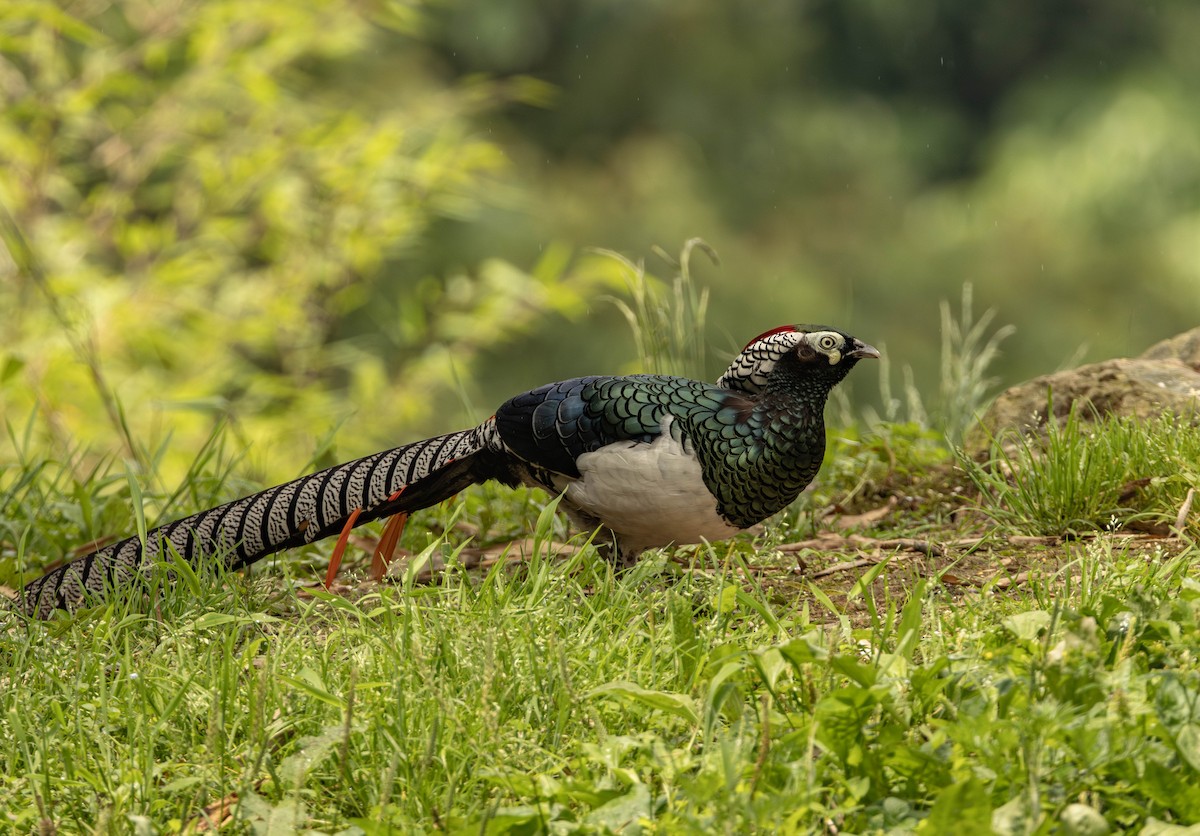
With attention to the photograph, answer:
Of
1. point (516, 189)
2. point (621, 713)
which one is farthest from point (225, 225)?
point (621, 713)

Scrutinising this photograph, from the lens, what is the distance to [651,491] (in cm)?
307

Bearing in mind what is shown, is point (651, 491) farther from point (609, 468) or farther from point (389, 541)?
point (389, 541)

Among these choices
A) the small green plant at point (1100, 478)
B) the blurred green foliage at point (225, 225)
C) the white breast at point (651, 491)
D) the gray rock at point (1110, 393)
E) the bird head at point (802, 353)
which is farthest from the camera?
the blurred green foliage at point (225, 225)

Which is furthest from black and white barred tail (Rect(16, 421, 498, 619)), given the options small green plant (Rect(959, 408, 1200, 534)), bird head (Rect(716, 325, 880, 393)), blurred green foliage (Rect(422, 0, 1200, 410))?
blurred green foliage (Rect(422, 0, 1200, 410))

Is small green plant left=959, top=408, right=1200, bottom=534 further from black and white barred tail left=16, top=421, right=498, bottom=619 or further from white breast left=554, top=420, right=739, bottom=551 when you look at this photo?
black and white barred tail left=16, top=421, right=498, bottom=619

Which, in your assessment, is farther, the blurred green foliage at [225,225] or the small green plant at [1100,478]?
the blurred green foliage at [225,225]

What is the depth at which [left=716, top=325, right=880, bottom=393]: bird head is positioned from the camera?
3.23 m

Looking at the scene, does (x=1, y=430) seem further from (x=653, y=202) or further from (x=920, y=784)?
(x=920, y=784)

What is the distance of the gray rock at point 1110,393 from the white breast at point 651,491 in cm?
114

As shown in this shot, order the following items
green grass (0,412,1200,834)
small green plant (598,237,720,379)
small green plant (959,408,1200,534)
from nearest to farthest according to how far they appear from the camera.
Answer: green grass (0,412,1200,834), small green plant (959,408,1200,534), small green plant (598,237,720,379)

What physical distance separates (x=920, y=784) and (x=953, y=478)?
7.79 ft

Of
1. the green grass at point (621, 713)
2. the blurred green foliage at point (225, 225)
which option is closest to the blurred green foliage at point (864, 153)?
the blurred green foliage at point (225, 225)

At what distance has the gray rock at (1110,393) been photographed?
3.96 m

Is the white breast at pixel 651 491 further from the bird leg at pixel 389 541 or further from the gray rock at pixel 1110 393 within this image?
the gray rock at pixel 1110 393
